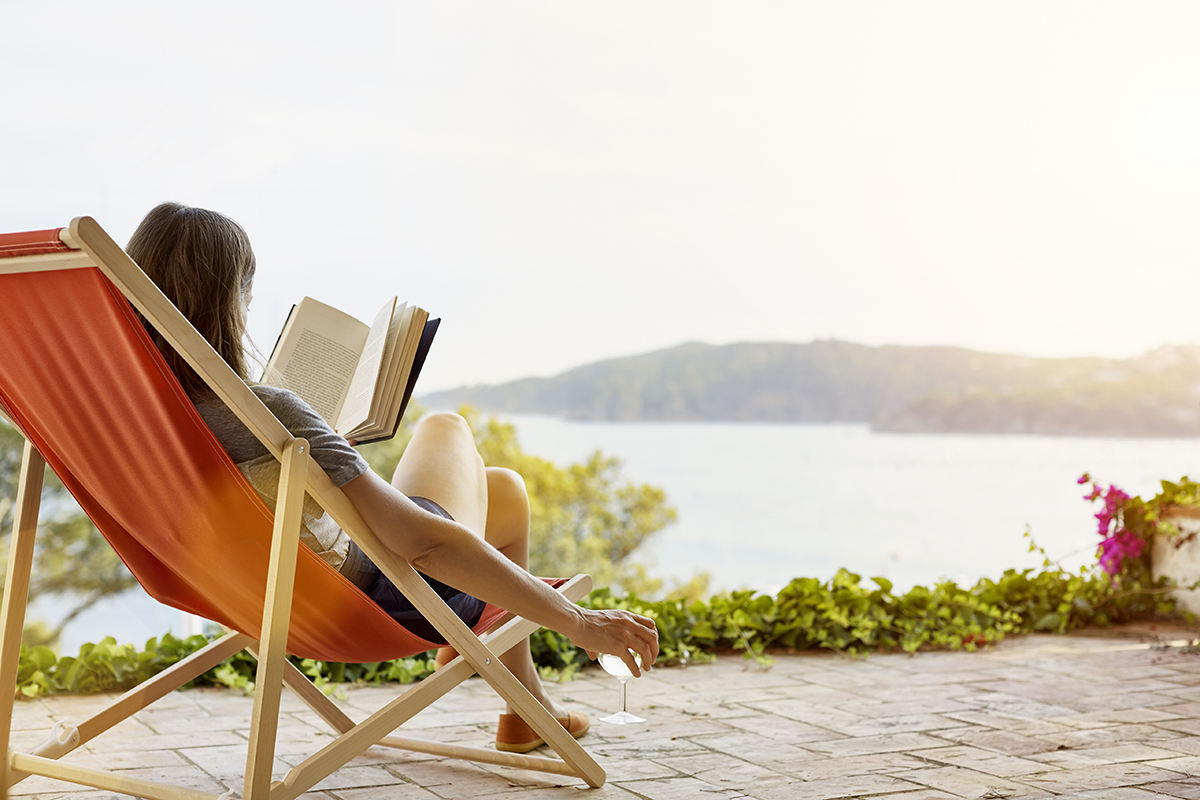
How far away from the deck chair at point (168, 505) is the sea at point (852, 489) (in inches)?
768

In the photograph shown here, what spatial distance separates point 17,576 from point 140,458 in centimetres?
46

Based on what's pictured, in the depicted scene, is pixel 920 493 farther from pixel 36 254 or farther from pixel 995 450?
pixel 36 254

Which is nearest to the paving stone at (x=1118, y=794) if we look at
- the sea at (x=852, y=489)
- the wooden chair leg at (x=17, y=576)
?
the wooden chair leg at (x=17, y=576)

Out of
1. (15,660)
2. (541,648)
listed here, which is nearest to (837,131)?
(541,648)

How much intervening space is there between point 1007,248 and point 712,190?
7380 mm

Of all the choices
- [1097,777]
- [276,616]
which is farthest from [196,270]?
[1097,777]

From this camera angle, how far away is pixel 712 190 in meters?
26.0

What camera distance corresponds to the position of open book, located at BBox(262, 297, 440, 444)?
196cm

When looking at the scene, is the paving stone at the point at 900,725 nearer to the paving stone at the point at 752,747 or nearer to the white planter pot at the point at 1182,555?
the paving stone at the point at 752,747

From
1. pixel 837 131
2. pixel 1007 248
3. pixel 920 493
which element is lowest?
pixel 920 493

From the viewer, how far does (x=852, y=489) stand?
26.9 metres

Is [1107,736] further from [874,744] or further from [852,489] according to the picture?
[852,489]

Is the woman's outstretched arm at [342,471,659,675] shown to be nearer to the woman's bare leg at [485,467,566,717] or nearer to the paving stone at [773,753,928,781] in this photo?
the woman's bare leg at [485,467,566,717]

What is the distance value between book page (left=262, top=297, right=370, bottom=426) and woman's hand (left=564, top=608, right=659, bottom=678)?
0.72m
